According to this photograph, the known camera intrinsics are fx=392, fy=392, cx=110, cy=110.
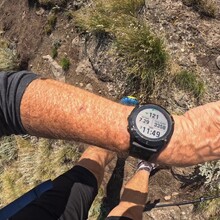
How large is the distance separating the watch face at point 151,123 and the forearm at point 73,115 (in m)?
0.10

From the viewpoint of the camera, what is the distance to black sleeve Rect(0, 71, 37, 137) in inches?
107

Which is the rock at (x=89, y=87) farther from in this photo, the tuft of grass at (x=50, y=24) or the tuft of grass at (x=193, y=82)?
the tuft of grass at (x=193, y=82)

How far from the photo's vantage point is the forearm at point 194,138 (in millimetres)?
2607

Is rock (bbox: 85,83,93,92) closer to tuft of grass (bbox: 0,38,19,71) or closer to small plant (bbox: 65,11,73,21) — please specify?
small plant (bbox: 65,11,73,21)

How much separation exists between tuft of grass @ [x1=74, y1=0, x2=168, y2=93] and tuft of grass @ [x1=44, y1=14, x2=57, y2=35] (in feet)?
3.27

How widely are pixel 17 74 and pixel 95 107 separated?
65 cm

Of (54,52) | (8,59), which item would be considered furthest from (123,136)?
(8,59)

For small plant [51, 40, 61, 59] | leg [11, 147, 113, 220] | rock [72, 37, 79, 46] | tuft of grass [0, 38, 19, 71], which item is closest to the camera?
leg [11, 147, 113, 220]

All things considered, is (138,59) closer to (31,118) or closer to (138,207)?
(138,207)

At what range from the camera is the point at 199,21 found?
4691 millimetres

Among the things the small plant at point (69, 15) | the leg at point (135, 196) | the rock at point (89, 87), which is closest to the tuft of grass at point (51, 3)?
the small plant at point (69, 15)

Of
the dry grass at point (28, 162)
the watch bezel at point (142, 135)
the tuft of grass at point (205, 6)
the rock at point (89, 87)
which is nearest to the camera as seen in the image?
the watch bezel at point (142, 135)

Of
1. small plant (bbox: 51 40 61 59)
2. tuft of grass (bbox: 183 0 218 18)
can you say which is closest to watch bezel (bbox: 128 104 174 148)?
tuft of grass (bbox: 183 0 218 18)

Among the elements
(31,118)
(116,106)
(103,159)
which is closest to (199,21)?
(103,159)
